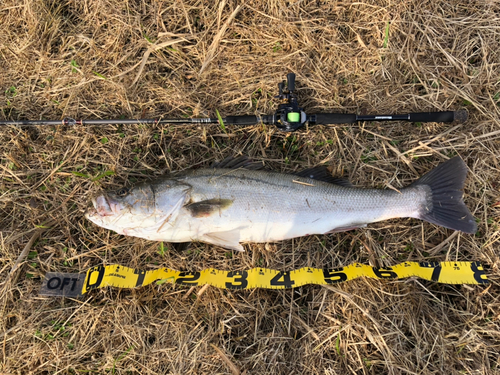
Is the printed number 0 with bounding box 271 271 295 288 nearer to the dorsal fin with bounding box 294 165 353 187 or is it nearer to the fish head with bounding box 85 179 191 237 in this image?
the dorsal fin with bounding box 294 165 353 187

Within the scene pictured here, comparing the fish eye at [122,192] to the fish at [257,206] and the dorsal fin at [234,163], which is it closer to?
the fish at [257,206]

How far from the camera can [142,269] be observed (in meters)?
3.21

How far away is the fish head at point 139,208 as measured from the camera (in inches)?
110

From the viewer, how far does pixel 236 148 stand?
3.40 metres

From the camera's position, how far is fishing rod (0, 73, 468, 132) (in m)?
3.05

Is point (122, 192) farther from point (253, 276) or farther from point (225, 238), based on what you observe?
point (253, 276)

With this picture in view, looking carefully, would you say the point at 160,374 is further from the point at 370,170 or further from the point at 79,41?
the point at 79,41

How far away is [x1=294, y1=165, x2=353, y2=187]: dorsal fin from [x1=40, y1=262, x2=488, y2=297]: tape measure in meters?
0.94

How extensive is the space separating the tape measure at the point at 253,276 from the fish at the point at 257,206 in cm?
43

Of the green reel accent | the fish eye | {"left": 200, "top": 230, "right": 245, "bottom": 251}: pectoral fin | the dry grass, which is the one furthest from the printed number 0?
Answer: the fish eye

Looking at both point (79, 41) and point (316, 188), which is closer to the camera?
point (316, 188)

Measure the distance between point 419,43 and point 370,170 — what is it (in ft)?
5.51

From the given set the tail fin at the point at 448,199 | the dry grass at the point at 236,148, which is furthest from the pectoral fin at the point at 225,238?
the tail fin at the point at 448,199

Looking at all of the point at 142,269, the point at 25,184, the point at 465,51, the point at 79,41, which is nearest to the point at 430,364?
the point at 142,269
